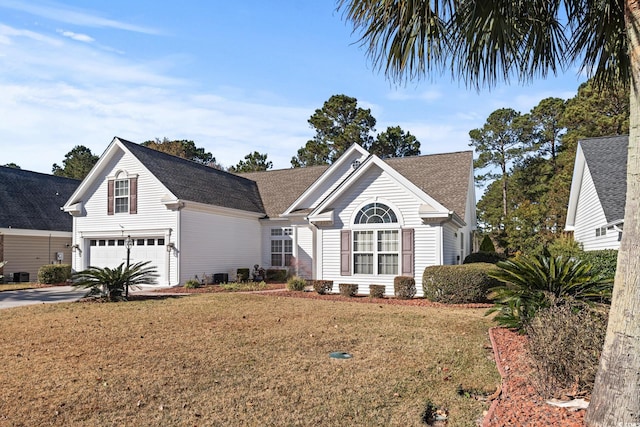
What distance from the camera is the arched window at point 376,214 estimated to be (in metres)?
15.8

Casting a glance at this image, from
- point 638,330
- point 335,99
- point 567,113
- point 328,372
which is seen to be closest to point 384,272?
A: point 328,372

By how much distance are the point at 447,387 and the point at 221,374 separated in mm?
2949

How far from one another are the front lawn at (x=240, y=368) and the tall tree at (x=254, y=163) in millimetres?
40424

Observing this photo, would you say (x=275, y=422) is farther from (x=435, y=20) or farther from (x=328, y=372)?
(x=435, y=20)

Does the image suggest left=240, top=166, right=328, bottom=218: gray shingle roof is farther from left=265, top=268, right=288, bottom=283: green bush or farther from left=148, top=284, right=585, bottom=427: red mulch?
left=148, top=284, right=585, bottom=427: red mulch

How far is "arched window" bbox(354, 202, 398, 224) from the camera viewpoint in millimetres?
15789

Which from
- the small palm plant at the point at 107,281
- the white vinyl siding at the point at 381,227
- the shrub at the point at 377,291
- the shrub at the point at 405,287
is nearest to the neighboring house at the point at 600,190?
the white vinyl siding at the point at 381,227

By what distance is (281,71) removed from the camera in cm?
1029

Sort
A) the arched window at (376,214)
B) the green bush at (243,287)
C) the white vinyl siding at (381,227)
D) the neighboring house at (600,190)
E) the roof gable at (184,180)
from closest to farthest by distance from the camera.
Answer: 1. the neighboring house at (600,190)
2. the white vinyl siding at (381,227)
3. the arched window at (376,214)
4. the green bush at (243,287)
5. the roof gable at (184,180)

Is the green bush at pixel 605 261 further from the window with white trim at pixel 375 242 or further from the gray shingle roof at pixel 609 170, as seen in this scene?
the window with white trim at pixel 375 242

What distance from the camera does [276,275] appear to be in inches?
872

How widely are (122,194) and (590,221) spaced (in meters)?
20.1

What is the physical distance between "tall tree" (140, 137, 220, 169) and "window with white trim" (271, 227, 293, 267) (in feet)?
101

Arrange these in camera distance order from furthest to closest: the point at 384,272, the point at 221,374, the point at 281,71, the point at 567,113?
the point at 567,113 → the point at 384,272 → the point at 281,71 → the point at 221,374
